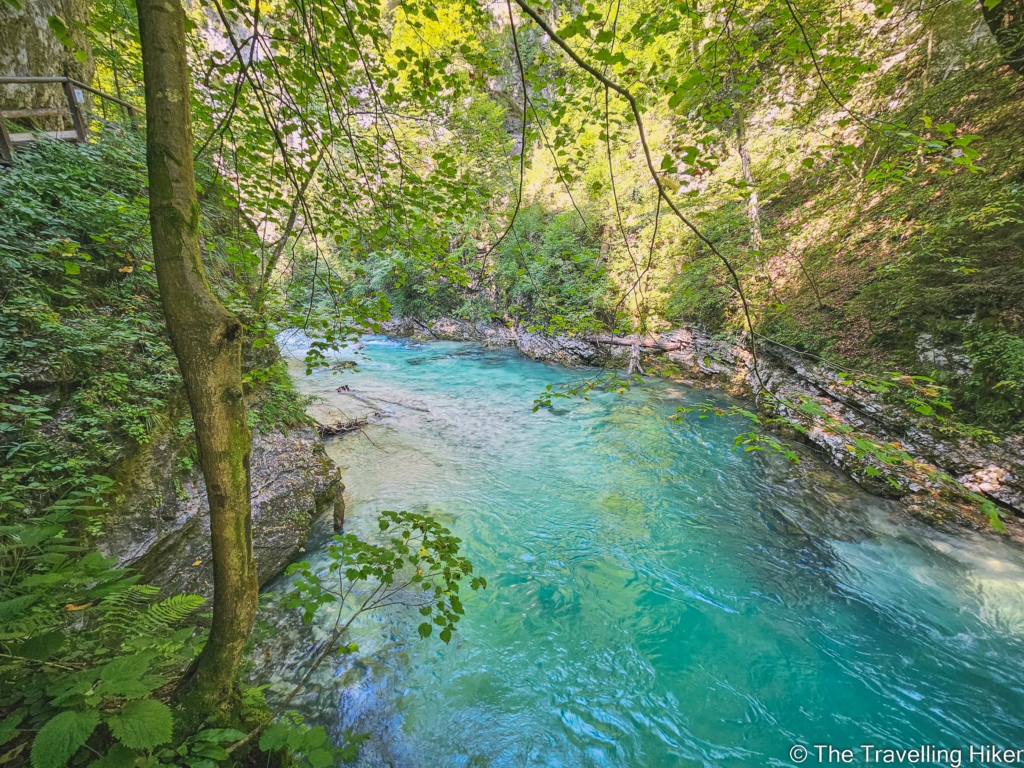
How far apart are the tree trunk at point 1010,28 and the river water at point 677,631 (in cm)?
574

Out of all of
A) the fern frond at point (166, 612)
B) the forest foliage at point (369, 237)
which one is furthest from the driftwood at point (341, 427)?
the fern frond at point (166, 612)

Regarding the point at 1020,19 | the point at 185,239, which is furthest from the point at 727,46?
the point at 1020,19

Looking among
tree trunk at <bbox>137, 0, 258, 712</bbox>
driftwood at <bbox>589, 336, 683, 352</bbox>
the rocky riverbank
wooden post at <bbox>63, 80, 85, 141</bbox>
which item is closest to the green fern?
tree trunk at <bbox>137, 0, 258, 712</bbox>

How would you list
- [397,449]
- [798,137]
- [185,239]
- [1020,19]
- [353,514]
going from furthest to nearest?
1. [798,137]
2. [397,449]
3. [353,514]
4. [1020,19]
5. [185,239]

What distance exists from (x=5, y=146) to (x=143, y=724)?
18.9ft

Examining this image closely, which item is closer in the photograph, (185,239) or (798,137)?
(185,239)

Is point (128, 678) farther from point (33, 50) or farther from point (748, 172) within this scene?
point (748, 172)

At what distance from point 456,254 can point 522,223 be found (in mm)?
11348

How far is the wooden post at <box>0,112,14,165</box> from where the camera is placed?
11.1 ft

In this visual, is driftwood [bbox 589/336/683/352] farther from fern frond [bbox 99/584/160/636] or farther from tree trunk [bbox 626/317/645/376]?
fern frond [bbox 99/584/160/636]

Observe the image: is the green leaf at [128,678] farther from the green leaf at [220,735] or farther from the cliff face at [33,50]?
the cliff face at [33,50]

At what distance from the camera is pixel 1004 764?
2.49 metres

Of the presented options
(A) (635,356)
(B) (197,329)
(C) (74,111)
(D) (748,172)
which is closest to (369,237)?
(B) (197,329)

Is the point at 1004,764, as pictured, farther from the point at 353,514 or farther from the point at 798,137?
the point at 798,137
